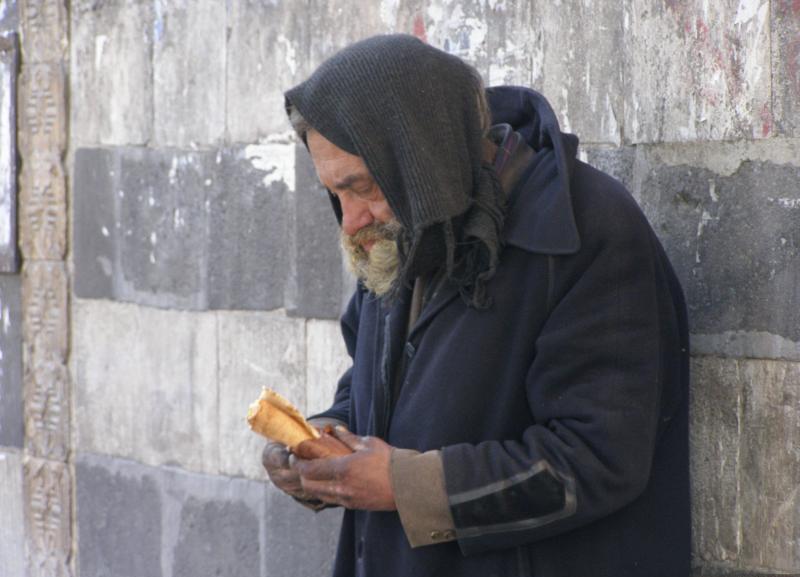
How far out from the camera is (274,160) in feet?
14.4

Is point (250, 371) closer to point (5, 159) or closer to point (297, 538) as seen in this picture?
point (297, 538)

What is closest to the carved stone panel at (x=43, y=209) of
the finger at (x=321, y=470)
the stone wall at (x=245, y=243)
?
the stone wall at (x=245, y=243)

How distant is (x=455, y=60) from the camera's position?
2658 mm

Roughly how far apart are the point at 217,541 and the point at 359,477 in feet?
7.60

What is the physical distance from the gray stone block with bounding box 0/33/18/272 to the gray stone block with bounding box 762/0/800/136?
339cm

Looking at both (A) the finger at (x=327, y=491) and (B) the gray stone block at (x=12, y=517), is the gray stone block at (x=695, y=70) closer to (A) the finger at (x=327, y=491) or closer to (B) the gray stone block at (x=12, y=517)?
(A) the finger at (x=327, y=491)

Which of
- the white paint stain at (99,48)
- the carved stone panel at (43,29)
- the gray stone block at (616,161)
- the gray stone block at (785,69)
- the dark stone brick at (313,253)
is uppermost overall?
the carved stone panel at (43,29)

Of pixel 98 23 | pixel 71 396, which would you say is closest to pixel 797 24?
pixel 98 23

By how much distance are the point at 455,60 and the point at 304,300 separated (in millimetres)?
1780

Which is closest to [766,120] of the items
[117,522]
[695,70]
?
[695,70]

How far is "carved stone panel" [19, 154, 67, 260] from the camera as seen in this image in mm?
5148

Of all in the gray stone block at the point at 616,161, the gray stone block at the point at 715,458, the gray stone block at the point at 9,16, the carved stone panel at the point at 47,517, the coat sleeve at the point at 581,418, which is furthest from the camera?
the gray stone block at the point at 9,16

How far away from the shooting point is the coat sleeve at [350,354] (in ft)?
9.99

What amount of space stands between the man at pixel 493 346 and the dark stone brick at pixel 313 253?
4.76 ft
